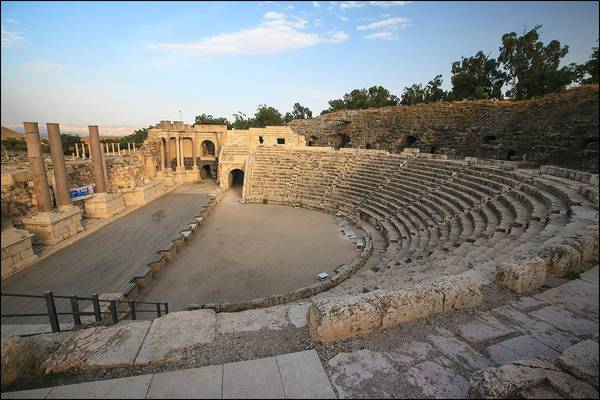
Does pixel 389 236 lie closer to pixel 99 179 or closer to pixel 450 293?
pixel 450 293

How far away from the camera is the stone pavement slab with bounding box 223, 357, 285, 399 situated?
7.93 feet

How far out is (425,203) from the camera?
42.5ft

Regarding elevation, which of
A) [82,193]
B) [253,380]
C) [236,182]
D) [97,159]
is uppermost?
[97,159]

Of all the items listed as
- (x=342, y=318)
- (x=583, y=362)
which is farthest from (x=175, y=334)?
(x=583, y=362)

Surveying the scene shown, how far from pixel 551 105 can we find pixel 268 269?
1858 cm

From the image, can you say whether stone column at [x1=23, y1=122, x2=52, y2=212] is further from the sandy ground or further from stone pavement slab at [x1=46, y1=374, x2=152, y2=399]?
stone pavement slab at [x1=46, y1=374, x2=152, y2=399]

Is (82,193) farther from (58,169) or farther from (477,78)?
(477,78)

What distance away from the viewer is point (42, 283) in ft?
28.5

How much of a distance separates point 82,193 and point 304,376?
55.2 ft

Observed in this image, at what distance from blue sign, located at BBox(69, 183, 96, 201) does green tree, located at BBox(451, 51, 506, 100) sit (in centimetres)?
3230

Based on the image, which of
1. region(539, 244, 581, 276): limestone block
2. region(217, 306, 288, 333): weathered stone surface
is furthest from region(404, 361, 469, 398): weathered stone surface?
region(539, 244, 581, 276): limestone block

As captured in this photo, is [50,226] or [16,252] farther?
[50,226]

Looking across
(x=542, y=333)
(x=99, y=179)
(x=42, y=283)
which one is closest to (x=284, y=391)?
(x=542, y=333)

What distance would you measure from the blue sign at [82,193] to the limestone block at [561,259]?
17.7 m
